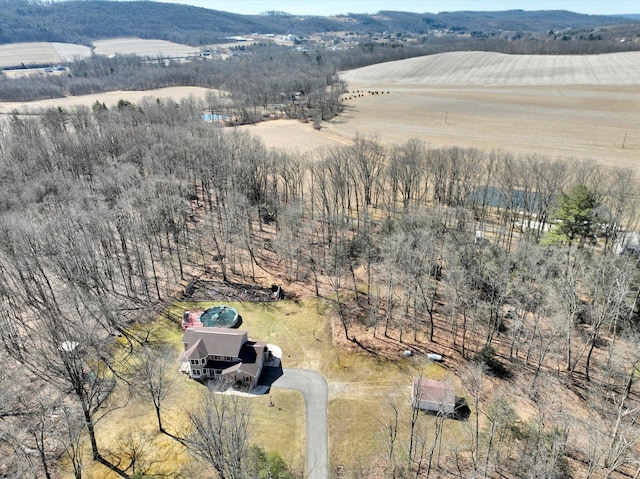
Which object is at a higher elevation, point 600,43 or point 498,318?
point 600,43

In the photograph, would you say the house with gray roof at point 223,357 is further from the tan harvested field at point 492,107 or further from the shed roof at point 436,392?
the tan harvested field at point 492,107

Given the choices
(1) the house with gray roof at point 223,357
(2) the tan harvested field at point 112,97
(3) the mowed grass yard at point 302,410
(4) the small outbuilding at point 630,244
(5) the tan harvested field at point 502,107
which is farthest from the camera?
(2) the tan harvested field at point 112,97

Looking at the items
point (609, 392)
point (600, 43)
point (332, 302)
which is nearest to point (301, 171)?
point (332, 302)

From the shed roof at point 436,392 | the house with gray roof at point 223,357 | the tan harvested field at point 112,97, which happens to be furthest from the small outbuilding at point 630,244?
the tan harvested field at point 112,97

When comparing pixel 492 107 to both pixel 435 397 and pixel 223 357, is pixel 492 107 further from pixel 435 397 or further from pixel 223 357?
pixel 223 357

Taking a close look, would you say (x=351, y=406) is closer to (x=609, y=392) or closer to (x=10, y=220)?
(x=609, y=392)

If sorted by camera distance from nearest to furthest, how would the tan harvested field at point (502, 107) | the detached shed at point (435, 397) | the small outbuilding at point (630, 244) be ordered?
the detached shed at point (435, 397)
the small outbuilding at point (630, 244)
the tan harvested field at point (502, 107)
